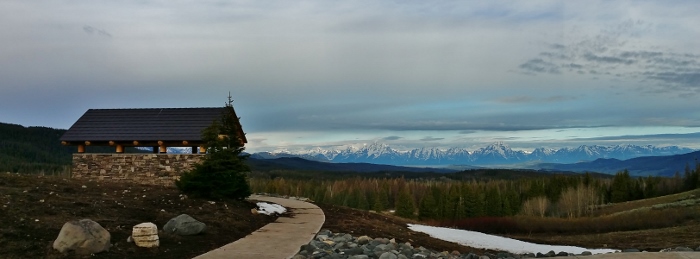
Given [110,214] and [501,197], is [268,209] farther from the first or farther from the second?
Result: [501,197]

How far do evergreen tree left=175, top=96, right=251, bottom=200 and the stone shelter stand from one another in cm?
469

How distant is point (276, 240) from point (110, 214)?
4.40m

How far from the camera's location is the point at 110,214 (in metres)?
13.2

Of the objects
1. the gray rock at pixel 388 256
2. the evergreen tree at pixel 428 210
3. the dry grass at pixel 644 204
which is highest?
the gray rock at pixel 388 256

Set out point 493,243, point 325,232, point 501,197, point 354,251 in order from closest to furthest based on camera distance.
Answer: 1. point 354,251
2. point 325,232
3. point 493,243
4. point 501,197

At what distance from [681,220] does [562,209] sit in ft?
98.4

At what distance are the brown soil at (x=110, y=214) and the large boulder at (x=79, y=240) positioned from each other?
5.3 inches

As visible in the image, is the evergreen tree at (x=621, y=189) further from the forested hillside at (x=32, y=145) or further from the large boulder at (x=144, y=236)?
the large boulder at (x=144, y=236)

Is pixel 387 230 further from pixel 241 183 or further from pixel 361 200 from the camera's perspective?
pixel 361 200

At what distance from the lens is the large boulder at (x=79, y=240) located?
31.8 ft

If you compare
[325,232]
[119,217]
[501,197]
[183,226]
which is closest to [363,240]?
[325,232]

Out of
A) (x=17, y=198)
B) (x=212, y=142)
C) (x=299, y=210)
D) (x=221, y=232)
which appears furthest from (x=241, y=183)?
(x=17, y=198)

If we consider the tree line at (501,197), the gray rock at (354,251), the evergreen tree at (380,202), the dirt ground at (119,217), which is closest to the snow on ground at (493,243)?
the dirt ground at (119,217)

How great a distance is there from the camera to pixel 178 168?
23.8 meters
